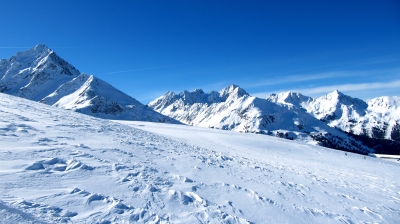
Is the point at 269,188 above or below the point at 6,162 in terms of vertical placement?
below

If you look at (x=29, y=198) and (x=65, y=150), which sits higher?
(x=65, y=150)

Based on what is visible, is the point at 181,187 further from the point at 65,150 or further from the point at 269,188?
the point at 65,150

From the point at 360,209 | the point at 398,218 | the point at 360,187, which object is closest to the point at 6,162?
Result: the point at 360,209

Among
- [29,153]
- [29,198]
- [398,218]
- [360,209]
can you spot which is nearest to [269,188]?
[360,209]

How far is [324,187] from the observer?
11258mm

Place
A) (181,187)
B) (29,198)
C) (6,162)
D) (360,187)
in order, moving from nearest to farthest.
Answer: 1. (29,198)
2. (6,162)
3. (181,187)
4. (360,187)

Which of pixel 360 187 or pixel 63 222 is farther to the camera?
pixel 360 187

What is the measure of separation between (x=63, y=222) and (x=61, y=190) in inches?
56.3

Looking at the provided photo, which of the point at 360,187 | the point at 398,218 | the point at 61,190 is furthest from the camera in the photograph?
the point at 360,187

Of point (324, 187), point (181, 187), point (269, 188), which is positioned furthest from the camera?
point (324, 187)

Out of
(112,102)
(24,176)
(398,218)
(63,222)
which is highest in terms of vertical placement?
(112,102)

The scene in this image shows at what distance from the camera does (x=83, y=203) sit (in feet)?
17.3

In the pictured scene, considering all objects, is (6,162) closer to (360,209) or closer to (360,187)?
(360,209)

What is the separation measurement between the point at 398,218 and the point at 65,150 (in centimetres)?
1421
